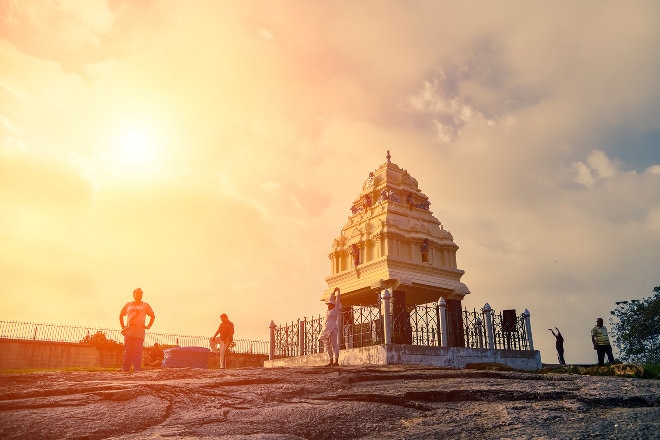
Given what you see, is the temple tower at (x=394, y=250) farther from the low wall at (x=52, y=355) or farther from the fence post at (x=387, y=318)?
the low wall at (x=52, y=355)

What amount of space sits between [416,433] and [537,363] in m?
17.8

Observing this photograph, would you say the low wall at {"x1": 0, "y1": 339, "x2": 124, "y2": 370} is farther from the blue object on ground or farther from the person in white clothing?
the person in white clothing

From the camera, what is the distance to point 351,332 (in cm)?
2284

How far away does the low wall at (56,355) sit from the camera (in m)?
25.3

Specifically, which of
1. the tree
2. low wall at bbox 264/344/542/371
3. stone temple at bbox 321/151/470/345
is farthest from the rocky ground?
the tree

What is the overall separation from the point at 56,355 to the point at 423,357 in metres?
18.6

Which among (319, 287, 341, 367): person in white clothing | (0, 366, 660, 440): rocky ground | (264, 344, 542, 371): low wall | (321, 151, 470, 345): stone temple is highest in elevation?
(321, 151, 470, 345): stone temple

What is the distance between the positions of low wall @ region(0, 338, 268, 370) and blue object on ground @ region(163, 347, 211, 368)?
24.2 feet

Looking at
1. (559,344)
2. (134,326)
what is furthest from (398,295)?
(134,326)

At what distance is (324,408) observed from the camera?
836cm

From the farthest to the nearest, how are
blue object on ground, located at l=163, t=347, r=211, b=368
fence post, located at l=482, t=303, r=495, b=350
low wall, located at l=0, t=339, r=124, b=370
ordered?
1. low wall, located at l=0, t=339, r=124, b=370
2. fence post, located at l=482, t=303, r=495, b=350
3. blue object on ground, located at l=163, t=347, r=211, b=368

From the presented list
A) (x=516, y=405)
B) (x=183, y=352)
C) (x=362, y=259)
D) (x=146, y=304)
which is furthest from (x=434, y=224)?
(x=516, y=405)

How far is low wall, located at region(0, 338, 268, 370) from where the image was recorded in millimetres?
25297

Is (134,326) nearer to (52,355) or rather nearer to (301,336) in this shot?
(301,336)
